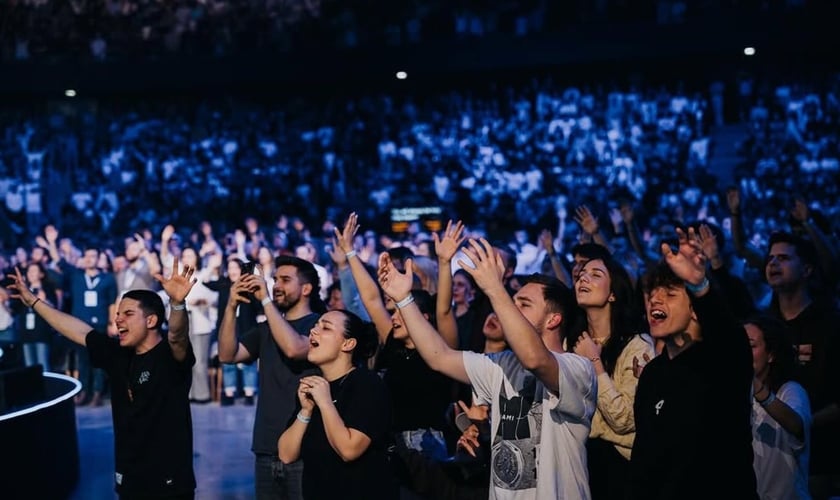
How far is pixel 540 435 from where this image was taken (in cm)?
401

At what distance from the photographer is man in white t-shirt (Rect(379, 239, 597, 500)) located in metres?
3.65

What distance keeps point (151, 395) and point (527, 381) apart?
5.96ft

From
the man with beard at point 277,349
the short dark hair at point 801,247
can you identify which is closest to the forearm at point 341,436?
the man with beard at point 277,349

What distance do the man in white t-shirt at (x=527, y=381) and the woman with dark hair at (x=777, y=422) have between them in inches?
Answer: 33.5

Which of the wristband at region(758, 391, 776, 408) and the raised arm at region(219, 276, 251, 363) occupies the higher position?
the raised arm at region(219, 276, 251, 363)

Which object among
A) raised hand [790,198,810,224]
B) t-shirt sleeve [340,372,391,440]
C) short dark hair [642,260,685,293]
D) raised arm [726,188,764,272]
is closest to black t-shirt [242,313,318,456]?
t-shirt sleeve [340,372,391,440]

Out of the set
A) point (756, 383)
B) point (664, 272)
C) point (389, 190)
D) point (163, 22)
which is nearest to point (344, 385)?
point (664, 272)

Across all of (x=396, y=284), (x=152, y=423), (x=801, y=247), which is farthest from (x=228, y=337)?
(x=801, y=247)

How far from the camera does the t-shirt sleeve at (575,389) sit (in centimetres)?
380

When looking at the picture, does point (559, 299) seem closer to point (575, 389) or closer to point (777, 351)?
point (575, 389)

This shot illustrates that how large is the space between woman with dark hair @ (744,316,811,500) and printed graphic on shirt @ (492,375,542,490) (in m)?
1.01

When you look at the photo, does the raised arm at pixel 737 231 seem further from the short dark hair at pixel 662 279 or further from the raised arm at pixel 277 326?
the short dark hair at pixel 662 279

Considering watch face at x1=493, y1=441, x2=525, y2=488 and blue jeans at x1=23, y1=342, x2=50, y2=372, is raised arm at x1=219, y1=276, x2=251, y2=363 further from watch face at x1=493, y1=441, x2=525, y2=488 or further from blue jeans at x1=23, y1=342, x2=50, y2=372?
blue jeans at x1=23, y1=342, x2=50, y2=372

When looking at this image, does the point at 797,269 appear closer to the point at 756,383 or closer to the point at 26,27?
the point at 756,383
